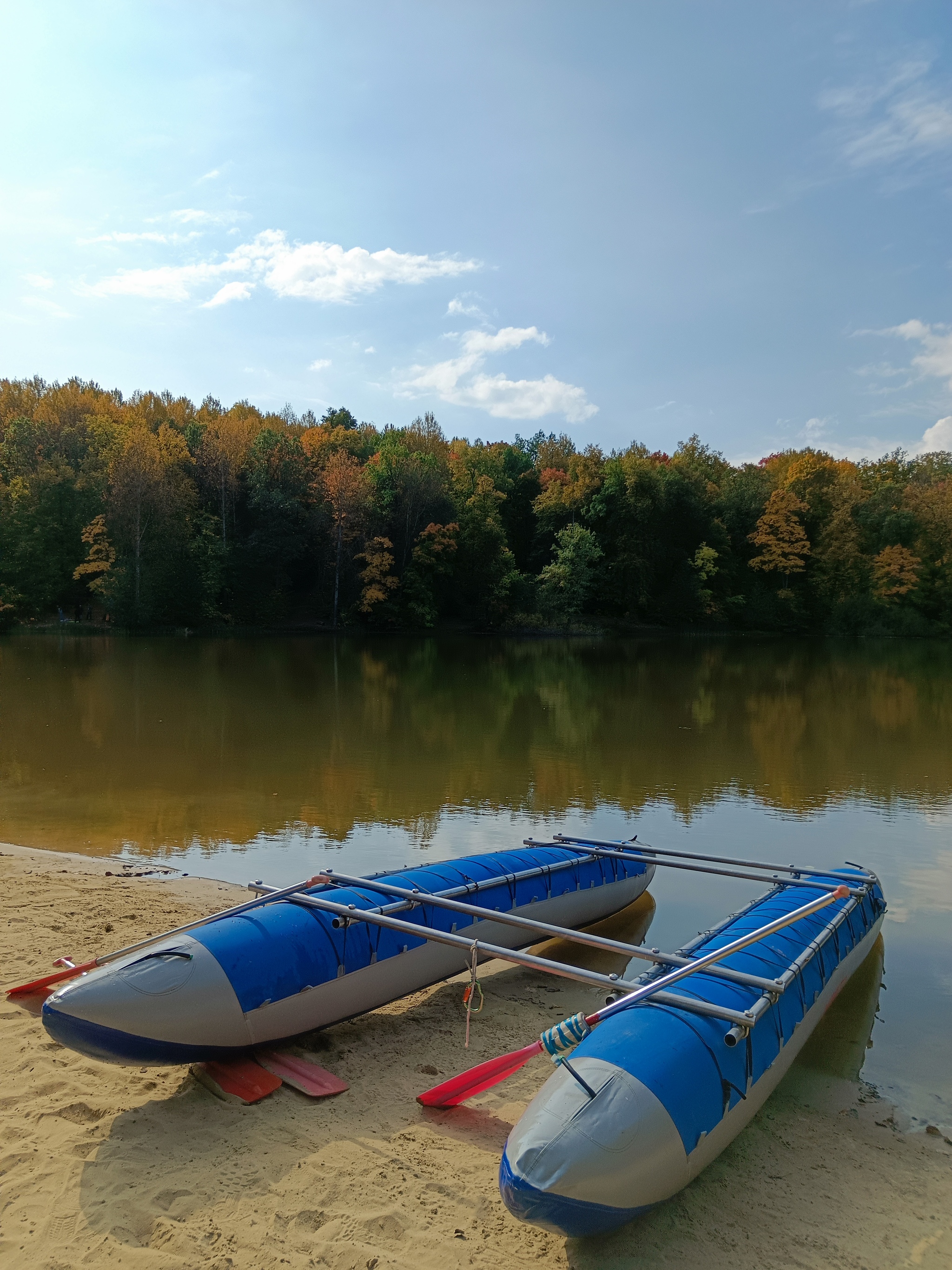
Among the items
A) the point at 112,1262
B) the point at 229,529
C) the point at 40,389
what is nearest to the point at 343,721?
the point at 112,1262

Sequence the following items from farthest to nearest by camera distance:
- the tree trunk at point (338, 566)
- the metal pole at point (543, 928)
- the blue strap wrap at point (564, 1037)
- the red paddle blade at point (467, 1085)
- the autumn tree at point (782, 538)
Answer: the autumn tree at point (782, 538) < the tree trunk at point (338, 566) < the metal pole at point (543, 928) < the red paddle blade at point (467, 1085) < the blue strap wrap at point (564, 1037)

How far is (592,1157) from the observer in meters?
4.00

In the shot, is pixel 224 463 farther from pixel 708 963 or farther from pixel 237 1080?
pixel 708 963

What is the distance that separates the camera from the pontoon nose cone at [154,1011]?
4984 millimetres

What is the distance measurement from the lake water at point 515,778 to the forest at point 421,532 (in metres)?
22.0

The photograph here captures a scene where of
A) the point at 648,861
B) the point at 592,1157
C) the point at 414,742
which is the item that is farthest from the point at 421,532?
the point at 592,1157

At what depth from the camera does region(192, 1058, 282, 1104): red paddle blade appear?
530 centimetres

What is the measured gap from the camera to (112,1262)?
3.89 meters

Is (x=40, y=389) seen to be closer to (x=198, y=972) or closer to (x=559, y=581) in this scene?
(x=559, y=581)

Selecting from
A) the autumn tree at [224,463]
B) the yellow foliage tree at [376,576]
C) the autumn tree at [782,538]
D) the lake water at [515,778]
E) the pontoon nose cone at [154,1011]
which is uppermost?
the autumn tree at [224,463]

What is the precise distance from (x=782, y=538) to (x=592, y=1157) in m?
67.6

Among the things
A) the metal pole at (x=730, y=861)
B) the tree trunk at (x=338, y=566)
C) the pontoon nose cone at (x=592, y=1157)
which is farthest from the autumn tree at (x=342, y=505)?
the pontoon nose cone at (x=592, y=1157)

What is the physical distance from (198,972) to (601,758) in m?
13.1

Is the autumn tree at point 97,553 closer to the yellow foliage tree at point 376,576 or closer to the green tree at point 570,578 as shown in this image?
the yellow foliage tree at point 376,576
